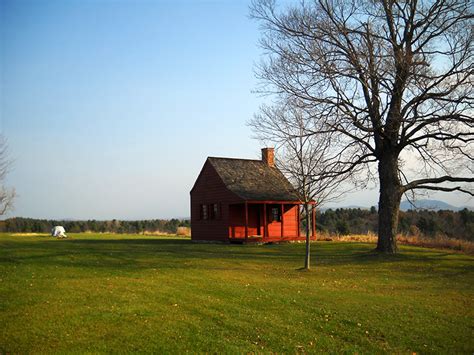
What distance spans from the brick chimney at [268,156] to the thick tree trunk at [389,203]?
1529 centimetres

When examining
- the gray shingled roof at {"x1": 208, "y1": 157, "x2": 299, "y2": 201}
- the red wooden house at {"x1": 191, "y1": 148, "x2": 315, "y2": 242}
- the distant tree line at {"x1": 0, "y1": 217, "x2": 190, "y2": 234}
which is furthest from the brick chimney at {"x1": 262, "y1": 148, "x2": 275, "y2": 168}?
the distant tree line at {"x1": 0, "y1": 217, "x2": 190, "y2": 234}

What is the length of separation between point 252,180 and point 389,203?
43.5 feet

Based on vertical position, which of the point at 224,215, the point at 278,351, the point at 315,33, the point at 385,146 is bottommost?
the point at 278,351

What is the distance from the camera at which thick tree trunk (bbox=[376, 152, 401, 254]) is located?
896 inches

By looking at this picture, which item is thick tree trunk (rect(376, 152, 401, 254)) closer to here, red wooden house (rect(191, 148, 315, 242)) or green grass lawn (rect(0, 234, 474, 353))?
green grass lawn (rect(0, 234, 474, 353))

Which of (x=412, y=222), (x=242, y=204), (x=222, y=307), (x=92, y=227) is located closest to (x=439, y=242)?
(x=242, y=204)

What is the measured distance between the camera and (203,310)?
10.4 meters

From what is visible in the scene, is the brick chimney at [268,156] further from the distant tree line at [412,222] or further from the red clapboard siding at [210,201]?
the distant tree line at [412,222]

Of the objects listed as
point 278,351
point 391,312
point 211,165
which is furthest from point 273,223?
point 278,351

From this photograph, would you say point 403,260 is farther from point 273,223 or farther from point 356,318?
point 273,223

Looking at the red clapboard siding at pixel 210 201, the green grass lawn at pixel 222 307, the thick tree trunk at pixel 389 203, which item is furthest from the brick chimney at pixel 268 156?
the green grass lawn at pixel 222 307

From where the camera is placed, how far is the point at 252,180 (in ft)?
113

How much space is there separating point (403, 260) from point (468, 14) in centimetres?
1068

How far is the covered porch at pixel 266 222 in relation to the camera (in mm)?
32406
